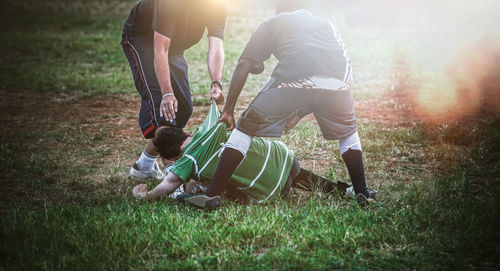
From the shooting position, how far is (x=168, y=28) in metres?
3.75

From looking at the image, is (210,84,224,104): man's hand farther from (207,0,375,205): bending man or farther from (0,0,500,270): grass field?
(0,0,500,270): grass field

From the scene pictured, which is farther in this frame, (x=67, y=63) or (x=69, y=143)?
(x=67, y=63)

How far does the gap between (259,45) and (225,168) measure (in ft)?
3.00

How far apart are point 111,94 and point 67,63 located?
138 inches

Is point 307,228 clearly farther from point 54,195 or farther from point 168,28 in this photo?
point 54,195

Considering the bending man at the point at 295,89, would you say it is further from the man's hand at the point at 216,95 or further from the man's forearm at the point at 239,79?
the man's hand at the point at 216,95

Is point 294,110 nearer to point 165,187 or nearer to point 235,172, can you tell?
point 235,172

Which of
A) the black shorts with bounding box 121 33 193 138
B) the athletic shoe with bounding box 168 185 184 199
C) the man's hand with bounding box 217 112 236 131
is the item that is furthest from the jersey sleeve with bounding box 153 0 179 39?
the athletic shoe with bounding box 168 185 184 199

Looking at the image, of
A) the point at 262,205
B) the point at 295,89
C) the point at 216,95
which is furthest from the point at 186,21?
the point at 262,205

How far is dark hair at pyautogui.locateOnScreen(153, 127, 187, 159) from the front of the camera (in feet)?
12.3

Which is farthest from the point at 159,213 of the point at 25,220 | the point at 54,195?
the point at 54,195

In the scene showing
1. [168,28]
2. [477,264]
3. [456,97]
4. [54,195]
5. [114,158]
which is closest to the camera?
[477,264]

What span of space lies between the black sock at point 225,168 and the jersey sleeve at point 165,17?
Result: 114 cm

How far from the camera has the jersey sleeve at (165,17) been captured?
3.73 metres
